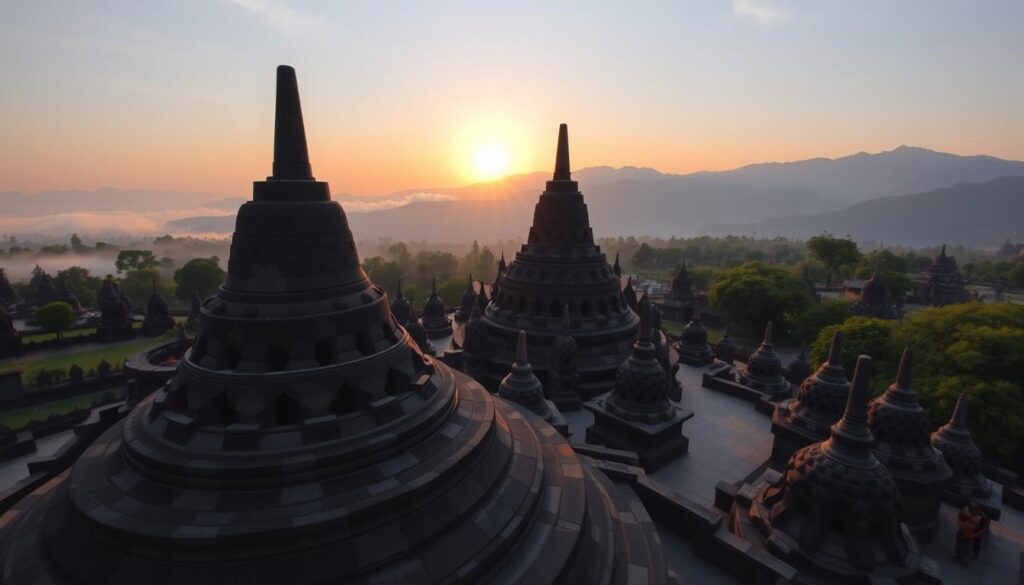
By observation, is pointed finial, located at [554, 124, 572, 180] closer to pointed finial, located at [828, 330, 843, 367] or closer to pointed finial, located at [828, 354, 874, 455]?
pointed finial, located at [828, 330, 843, 367]

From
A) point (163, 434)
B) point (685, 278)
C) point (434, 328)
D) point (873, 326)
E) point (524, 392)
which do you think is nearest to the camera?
point (163, 434)

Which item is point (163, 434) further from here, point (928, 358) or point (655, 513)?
point (928, 358)

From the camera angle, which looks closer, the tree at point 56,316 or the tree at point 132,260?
the tree at point 56,316

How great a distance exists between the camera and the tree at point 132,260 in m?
90.1

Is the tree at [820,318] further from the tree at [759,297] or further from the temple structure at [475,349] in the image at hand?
the temple structure at [475,349]

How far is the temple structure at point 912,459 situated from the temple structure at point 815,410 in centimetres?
236

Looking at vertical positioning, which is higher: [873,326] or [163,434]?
[163,434]

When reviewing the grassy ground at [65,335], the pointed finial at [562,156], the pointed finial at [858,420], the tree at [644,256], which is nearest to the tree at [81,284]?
the grassy ground at [65,335]

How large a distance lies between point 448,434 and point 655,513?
1103cm

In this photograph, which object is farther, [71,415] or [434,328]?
[434,328]

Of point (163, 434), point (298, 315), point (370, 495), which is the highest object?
point (298, 315)

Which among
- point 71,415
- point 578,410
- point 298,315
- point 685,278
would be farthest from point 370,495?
point 685,278

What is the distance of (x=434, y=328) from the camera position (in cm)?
4981

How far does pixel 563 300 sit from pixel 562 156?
10113 mm
